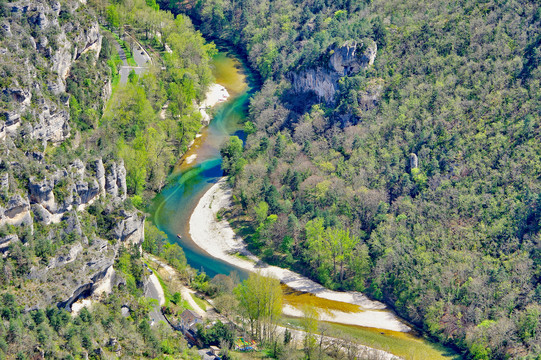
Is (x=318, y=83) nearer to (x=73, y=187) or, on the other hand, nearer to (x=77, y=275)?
(x=73, y=187)

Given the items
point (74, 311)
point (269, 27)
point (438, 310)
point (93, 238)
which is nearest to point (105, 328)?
point (74, 311)

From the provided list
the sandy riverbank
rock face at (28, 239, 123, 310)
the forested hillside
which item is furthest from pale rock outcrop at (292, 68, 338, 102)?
rock face at (28, 239, 123, 310)

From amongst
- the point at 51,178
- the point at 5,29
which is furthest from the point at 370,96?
the point at 51,178

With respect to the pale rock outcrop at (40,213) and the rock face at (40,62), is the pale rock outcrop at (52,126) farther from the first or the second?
the pale rock outcrop at (40,213)

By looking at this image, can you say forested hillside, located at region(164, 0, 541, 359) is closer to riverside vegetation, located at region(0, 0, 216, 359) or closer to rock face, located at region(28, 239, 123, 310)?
riverside vegetation, located at region(0, 0, 216, 359)

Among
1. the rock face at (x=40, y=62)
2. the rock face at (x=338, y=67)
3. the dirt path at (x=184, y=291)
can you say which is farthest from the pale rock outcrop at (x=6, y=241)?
the rock face at (x=338, y=67)

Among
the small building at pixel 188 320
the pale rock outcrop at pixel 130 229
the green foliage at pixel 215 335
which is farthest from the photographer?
the pale rock outcrop at pixel 130 229
